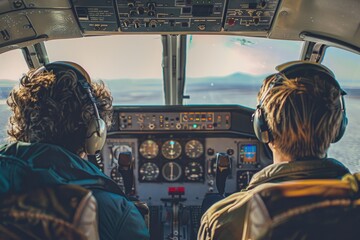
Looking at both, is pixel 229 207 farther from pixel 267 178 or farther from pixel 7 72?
pixel 7 72

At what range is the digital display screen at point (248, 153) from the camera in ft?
10.8

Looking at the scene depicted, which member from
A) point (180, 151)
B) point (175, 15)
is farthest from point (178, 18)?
point (180, 151)

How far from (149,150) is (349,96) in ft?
5.26

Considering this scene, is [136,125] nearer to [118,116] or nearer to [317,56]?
[118,116]

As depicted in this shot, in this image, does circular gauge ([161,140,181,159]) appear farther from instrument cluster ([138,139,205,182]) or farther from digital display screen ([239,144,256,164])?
digital display screen ([239,144,256,164])

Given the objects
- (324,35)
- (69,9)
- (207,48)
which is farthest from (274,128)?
(207,48)

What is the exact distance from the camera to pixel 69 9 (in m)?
2.58

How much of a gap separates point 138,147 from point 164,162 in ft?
0.79

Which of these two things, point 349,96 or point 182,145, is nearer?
point 349,96

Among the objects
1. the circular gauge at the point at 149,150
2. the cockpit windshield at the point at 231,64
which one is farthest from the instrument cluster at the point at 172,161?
the cockpit windshield at the point at 231,64

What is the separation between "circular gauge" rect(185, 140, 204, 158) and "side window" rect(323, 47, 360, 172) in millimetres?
1116

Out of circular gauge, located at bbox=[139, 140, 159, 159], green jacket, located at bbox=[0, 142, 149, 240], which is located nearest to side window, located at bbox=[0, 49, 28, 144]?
circular gauge, located at bbox=[139, 140, 159, 159]

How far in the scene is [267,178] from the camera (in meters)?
1.36

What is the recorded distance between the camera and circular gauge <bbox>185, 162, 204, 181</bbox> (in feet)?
10.9
